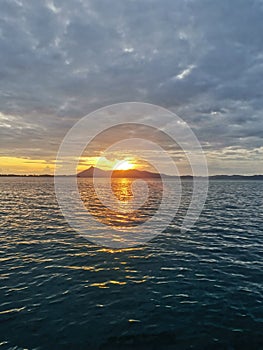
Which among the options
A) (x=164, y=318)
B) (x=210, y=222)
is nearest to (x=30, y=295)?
(x=164, y=318)

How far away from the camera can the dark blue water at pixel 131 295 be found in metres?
11.5

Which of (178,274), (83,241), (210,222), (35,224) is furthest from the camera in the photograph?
(210,222)

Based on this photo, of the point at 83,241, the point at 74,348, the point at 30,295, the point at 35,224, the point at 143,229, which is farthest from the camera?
the point at 35,224

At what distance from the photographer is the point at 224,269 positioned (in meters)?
19.2

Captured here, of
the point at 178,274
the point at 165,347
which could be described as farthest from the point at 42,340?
the point at 178,274

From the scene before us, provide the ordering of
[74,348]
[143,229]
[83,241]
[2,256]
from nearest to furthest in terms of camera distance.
Answer: [74,348] → [2,256] → [83,241] → [143,229]

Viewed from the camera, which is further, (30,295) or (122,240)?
(122,240)

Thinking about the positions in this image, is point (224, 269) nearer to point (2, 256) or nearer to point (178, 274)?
point (178, 274)

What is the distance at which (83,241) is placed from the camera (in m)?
26.5

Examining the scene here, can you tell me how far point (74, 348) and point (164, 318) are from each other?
4898 mm

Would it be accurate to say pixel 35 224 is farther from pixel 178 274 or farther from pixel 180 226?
pixel 178 274

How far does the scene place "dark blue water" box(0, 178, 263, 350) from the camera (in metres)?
11.5

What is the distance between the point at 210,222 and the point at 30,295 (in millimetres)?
29314

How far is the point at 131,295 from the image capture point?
15.2 meters
